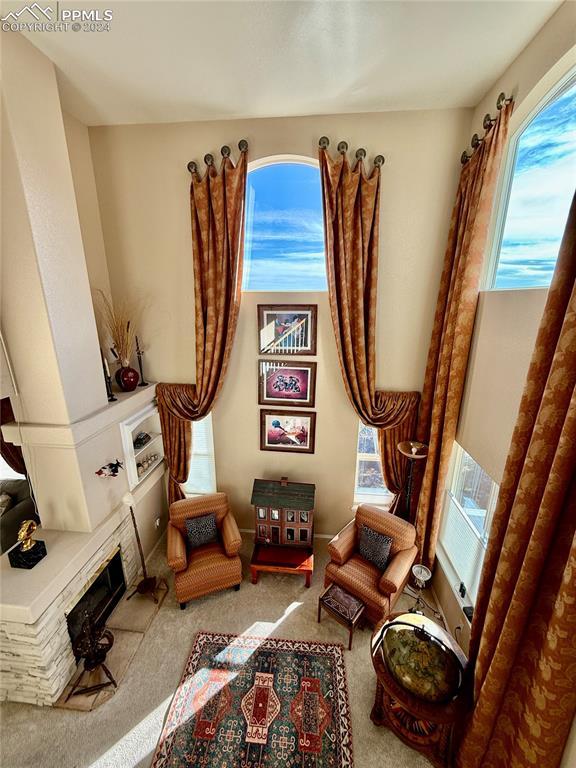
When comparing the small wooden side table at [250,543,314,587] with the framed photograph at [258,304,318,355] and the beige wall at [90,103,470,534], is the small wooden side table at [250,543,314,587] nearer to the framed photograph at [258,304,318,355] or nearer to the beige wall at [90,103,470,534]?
the beige wall at [90,103,470,534]

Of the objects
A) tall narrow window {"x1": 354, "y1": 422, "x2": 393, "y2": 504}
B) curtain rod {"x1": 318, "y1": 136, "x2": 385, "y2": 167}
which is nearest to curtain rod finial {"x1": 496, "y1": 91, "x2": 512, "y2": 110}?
curtain rod {"x1": 318, "y1": 136, "x2": 385, "y2": 167}

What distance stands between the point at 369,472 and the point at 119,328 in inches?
136

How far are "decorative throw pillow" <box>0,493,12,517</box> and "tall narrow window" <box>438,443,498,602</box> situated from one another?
440 cm

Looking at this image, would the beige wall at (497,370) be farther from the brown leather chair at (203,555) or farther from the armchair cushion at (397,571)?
the brown leather chair at (203,555)

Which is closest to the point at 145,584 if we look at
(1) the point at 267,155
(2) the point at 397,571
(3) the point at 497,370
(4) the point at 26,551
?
(4) the point at 26,551

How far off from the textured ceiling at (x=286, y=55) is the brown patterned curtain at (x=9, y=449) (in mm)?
2758

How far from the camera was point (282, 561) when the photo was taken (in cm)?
350

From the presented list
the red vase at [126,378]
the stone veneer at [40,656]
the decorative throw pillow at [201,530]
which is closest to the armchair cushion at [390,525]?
the decorative throw pillow at [201,530]

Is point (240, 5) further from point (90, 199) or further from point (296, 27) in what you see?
point (90, 199)

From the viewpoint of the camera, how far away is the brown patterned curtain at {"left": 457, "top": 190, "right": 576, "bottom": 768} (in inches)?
52.4

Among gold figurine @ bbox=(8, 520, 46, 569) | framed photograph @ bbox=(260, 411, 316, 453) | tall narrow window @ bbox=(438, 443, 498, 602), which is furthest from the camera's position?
framed photograph @ bbox=(260, 411, 316, 453)

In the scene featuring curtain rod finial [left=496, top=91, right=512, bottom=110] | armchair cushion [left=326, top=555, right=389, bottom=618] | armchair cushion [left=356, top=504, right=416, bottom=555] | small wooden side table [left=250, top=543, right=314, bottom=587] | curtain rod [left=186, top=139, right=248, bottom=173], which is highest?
curtain rod finial [left=496, top=91, right=512, bottom=110]

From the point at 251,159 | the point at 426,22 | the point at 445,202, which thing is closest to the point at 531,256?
the point at 445,202

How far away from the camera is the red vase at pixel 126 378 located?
346 cm
